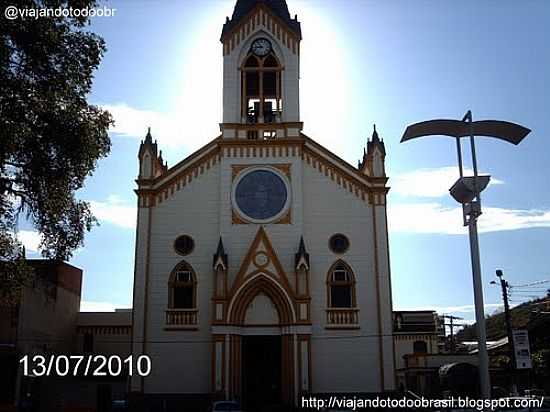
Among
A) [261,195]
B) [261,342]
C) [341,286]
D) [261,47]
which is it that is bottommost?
[261,342]

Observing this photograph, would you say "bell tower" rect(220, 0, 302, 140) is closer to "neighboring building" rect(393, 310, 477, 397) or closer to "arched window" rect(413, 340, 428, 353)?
"neighboring building" rect(393, 310, 477, 397)

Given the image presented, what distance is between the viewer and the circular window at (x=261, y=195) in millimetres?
32281

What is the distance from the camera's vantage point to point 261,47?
116 feet

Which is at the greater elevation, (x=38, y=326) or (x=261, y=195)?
(x=261, y=195)

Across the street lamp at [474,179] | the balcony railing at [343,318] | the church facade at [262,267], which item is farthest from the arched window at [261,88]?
the street lamp at [474,179]

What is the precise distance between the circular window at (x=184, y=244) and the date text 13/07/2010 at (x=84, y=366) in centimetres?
523

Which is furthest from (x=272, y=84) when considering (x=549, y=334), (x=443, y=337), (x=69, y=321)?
(x=443, y=337)

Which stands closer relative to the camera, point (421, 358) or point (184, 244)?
point (184, 244)

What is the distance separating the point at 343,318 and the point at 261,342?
4.15 metres

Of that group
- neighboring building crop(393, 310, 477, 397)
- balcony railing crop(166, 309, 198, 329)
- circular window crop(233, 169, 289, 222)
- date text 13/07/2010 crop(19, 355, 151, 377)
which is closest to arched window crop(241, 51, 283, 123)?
circular window crop(233, 169, 289, 222)

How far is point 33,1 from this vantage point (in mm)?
18094

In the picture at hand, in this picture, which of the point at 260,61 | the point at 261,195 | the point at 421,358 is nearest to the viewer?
the point at 261,195

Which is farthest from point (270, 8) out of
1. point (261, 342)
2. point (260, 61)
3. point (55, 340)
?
point (55, 340)

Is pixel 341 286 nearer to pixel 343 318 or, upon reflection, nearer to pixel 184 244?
pixel 343 318
